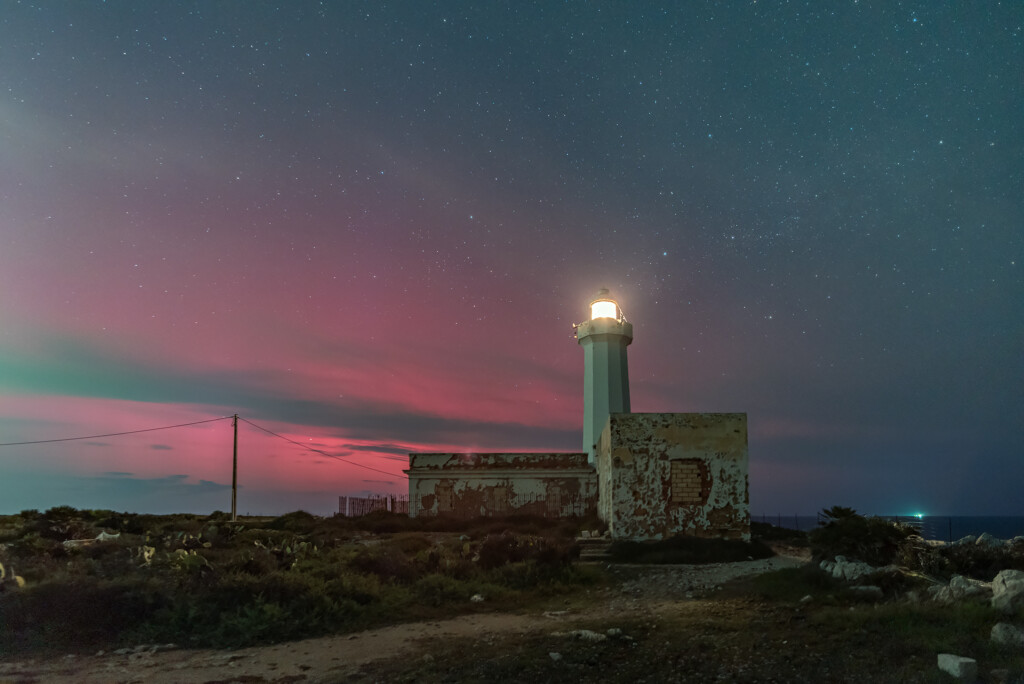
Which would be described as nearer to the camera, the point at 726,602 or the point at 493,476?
the point at 726,602

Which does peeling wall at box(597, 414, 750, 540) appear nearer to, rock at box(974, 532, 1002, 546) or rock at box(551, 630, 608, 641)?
rock at box(974, 532, 1002, 546)

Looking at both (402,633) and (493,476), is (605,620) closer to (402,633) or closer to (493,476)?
(402,633)

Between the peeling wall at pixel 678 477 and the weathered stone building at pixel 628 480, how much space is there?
29 millimetres

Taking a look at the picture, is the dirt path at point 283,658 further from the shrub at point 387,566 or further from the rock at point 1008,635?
the rock at point 1008,635

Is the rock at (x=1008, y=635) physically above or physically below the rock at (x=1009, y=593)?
below

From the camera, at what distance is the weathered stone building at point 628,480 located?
1894cm

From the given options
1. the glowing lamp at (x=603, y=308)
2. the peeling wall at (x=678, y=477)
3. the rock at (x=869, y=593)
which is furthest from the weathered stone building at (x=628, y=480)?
the rock at (x=869, y=593)

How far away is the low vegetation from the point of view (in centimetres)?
852

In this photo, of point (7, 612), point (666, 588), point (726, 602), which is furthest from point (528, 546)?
point (7, 612)

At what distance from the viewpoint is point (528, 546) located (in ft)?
46.7

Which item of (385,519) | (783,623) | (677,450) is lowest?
(385,519)

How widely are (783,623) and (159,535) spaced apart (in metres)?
17.1

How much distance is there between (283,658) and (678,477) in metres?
13.9

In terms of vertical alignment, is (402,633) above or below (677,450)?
below
